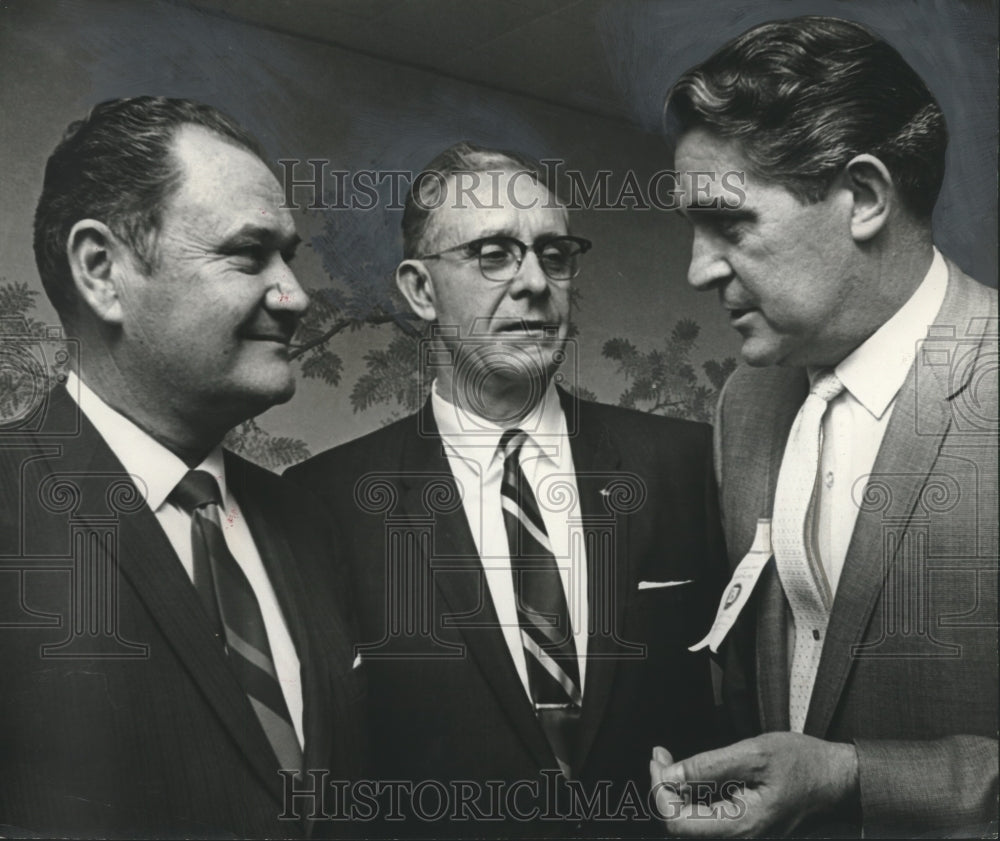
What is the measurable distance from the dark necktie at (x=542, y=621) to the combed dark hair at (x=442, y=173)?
702mm

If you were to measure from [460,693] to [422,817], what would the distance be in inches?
14.2

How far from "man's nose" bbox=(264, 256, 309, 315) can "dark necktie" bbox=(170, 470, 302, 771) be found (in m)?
0.51

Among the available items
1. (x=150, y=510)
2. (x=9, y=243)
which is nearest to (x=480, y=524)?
(x=150, y=510)

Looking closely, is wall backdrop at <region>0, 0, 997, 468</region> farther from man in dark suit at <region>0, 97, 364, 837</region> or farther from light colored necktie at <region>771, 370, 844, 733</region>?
light colored necktie at <region>771, 370, 844, 733</region>

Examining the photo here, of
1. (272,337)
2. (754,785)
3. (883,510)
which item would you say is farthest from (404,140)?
(754,785)

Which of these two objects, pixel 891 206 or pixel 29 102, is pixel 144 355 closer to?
pixel 29 102

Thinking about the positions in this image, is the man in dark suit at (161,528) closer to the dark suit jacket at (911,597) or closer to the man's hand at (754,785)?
the man's hand at (754,785)

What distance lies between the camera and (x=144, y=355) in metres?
3.50

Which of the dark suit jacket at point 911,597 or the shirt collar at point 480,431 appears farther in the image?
the shirt collar at point 480,431

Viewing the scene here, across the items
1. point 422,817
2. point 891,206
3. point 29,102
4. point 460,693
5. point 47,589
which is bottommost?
point 422,817

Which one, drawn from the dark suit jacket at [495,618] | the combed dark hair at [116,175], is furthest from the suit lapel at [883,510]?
the combed dark hair at [116,175]

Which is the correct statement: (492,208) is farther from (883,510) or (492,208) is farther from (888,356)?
(883,510)

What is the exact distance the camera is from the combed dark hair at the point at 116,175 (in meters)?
3.48

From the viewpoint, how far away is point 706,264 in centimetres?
355
